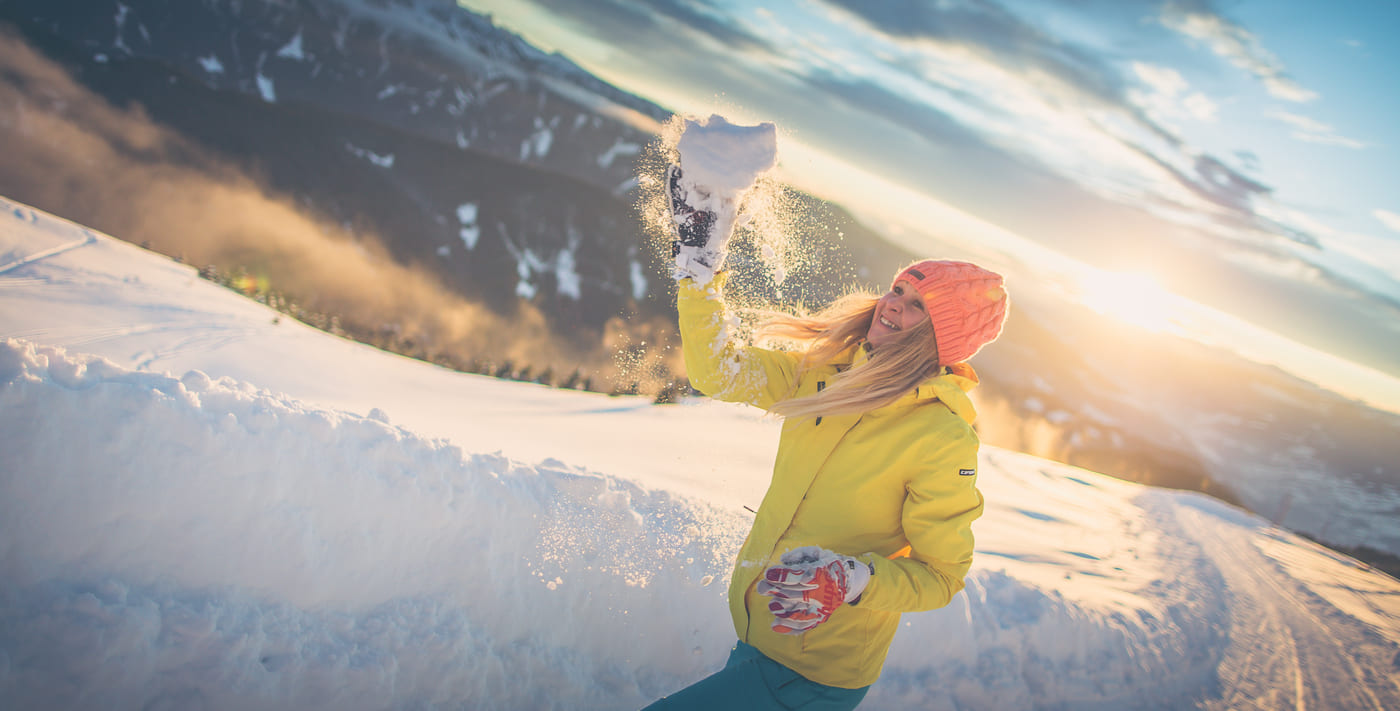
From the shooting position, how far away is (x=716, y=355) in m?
2.02

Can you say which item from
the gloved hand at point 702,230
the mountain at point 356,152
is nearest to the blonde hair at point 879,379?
the gloved hand at point 702,230

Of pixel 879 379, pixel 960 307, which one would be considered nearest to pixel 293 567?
pixel 879 379

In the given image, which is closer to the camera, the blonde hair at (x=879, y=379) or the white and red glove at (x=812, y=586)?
the white and red glove at (x=812, y=586)

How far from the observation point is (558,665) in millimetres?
2836

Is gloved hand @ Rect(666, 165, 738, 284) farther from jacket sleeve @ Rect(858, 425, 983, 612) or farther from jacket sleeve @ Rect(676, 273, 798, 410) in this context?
jacket sleeve @ Rect(858, 425, 983, 612)

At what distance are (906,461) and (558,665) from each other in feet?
7.52

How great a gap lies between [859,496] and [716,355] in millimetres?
726

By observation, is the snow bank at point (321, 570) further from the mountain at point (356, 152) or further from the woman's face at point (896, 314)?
the mountain at point (356, 152)

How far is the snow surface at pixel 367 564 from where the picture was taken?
2.21m

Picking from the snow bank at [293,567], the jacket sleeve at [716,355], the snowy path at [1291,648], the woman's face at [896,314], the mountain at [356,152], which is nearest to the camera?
the woman's face at [896,314]

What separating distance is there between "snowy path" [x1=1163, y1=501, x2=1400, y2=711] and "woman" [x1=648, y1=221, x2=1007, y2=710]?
5098mm

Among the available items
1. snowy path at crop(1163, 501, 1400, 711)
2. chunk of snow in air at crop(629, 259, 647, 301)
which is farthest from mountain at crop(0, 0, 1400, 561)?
snowy path at crop(1163, 501, 1400, 711)

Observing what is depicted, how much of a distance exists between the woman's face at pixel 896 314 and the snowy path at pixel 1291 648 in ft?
17.6

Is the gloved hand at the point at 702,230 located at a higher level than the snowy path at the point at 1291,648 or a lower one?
higher
